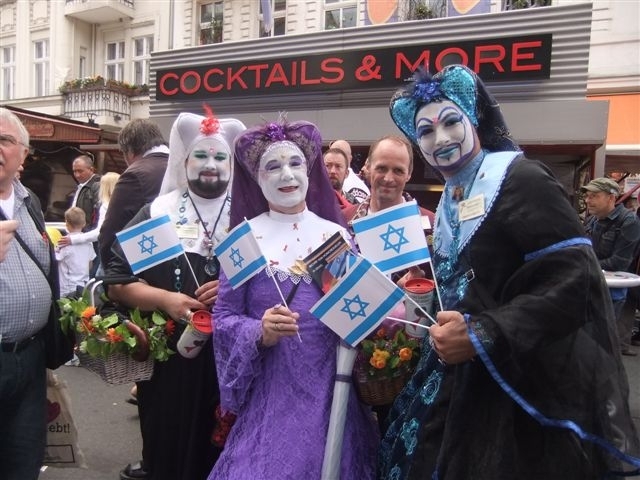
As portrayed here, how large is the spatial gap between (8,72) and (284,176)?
68.4ft

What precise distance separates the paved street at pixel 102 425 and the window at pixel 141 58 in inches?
528

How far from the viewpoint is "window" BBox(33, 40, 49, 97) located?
1773cm

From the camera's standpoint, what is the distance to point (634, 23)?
1057cm

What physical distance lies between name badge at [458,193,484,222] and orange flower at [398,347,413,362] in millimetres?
486

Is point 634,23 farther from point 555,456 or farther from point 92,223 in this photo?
point 555,456

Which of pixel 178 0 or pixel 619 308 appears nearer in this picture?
pixel 619 308

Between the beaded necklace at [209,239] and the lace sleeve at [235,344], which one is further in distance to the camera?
the beaded necklace at [209,239]

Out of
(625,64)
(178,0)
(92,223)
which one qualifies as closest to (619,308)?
(92,223)

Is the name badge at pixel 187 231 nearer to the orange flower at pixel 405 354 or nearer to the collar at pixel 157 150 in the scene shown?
the orange flower at pixel 405 354

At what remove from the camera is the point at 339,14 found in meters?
13.2

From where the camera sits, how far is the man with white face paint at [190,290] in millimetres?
2271

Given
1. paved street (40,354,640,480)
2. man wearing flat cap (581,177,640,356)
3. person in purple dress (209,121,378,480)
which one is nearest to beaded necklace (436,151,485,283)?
person in purple dress (209,121,378,480)

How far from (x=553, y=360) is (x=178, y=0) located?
16456 mm

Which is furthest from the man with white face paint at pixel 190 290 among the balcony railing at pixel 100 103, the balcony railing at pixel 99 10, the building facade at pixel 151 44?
the balcony railing at pixel 99 10
